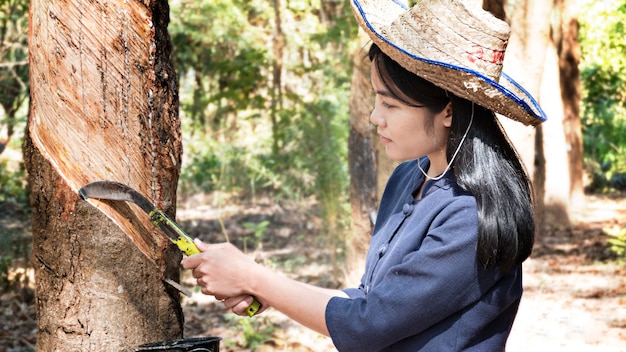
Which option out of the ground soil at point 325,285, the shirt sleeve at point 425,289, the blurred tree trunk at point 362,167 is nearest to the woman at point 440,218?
the shirt sleeve at point 425,289

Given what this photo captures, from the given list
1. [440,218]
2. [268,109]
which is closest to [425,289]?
[440,218]

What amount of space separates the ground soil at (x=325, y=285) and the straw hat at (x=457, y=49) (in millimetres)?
3859

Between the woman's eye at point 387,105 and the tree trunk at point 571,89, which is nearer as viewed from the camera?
the woman's eye at point 387,105

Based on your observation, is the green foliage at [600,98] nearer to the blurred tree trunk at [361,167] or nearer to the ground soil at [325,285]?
the ground soil at [325,285]

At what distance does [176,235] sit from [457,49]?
3.18 feet

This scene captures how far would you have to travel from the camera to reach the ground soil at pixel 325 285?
5.98 metres

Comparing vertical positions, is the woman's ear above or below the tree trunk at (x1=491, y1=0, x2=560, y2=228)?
below

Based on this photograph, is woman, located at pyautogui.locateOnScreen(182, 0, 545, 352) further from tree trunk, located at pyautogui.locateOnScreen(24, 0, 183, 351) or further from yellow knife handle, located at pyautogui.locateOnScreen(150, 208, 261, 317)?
tree trunk, located at pyautogui.locateOnScreen(24, 0, 183, 351)

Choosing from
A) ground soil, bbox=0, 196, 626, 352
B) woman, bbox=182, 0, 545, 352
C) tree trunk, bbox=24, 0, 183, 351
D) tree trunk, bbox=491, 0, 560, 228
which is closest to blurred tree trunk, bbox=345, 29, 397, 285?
ground soil, bbox=0, 196, 626, 352

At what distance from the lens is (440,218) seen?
2.14m

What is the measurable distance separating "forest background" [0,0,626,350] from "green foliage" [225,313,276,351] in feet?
2.27

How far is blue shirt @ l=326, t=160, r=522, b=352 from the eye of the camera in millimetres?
2062

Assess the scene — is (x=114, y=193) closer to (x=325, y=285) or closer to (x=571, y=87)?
(x=325, y=285)

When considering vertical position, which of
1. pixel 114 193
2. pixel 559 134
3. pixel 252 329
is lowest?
pixel 252 329
